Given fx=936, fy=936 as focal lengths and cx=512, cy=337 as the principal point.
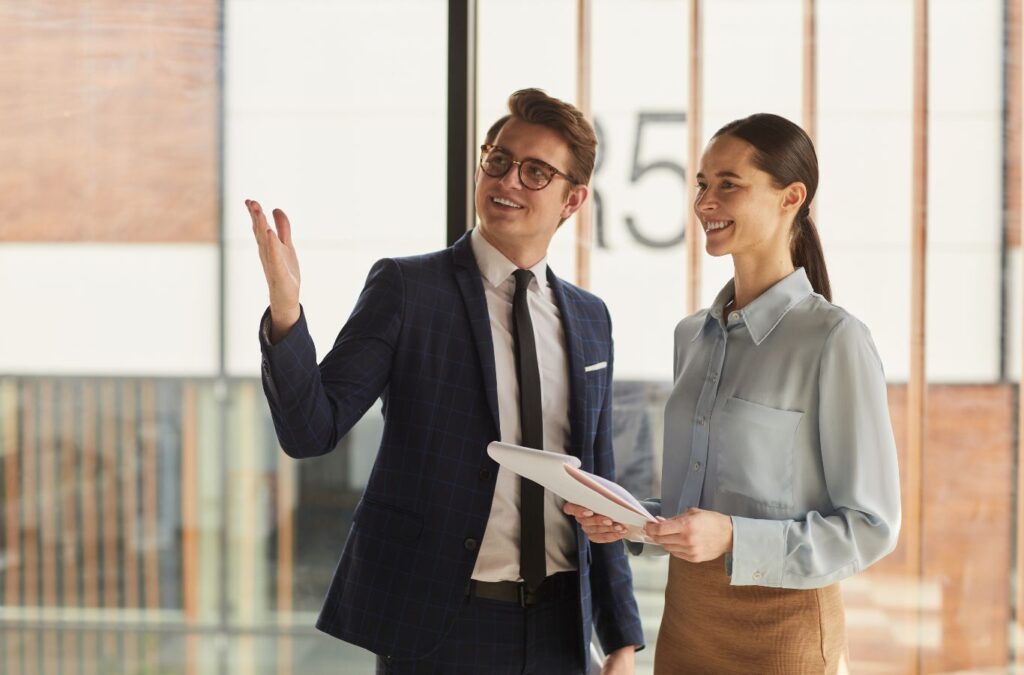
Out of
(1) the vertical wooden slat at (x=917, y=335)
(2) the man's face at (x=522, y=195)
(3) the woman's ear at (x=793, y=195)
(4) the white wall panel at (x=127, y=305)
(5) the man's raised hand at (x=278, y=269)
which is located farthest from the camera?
(4) the white wall panel at (x=127, y=305)

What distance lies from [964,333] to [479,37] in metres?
1.48

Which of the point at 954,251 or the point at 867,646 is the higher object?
the point at 954,251

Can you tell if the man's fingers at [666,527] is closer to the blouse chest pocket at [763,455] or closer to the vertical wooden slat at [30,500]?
the blouse chest pocket at [763,455]

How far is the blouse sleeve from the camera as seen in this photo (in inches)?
53.5

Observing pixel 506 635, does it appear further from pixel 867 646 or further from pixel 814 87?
pixel 814 87

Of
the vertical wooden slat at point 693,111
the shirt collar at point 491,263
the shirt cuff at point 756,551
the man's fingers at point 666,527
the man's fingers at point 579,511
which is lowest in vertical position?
the shirt cuff at point 756,551

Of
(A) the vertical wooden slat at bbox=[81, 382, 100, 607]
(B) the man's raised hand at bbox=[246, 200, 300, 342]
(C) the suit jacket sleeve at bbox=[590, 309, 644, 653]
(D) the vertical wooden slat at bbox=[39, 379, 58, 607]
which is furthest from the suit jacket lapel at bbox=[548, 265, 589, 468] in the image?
(D) the vertical wooden slat at bbox=[39, 379, 58, 607]

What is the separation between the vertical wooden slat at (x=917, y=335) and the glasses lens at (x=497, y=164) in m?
1.22

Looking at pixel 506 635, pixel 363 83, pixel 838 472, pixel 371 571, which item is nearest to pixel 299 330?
pixel 371 571

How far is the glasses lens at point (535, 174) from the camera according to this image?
1.77 metres

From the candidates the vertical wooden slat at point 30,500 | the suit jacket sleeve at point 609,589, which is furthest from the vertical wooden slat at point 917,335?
the vertical wooden slat at point 30,500

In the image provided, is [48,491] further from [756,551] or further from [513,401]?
[756,551]

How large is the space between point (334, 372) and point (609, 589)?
70 cm

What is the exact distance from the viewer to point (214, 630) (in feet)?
8.43
